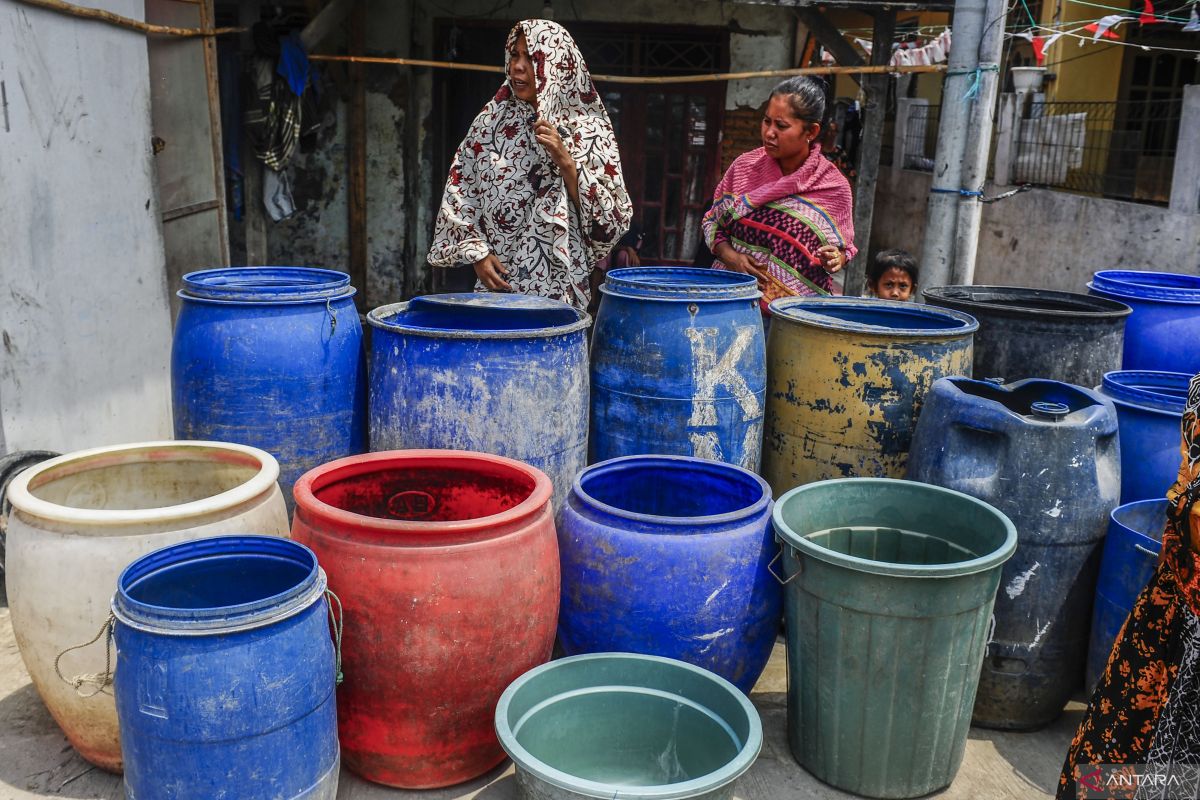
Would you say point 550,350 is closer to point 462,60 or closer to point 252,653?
point 252,653

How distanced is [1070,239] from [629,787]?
27.5ft

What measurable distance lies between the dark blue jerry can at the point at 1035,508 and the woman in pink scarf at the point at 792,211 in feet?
3.88

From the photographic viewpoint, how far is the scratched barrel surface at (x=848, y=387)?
3408 mm

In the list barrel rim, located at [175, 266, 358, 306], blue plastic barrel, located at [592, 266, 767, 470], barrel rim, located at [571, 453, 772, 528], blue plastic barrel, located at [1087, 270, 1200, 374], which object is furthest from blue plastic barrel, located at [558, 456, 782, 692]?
blue plastic barrel, located at [1087, 270, 1200, 374]

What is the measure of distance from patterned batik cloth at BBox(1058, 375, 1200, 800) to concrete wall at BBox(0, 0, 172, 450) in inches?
143

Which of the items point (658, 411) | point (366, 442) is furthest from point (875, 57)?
point (366, 442)

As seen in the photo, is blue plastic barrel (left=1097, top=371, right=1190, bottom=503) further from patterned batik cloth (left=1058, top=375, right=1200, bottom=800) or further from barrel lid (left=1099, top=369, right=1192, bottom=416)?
patterned batik cloth (left=1058, top=375, right=1200, bottom=800)

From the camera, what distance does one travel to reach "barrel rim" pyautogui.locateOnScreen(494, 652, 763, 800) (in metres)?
2.13

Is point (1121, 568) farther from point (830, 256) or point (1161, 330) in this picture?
point (830, 256)

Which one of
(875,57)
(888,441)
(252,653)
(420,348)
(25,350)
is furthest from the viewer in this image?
(875,57)

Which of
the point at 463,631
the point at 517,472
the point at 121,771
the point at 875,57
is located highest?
the point at 875,57

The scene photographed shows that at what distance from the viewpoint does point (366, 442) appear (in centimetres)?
365

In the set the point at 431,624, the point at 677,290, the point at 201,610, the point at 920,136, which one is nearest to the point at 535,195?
the point at 677,290

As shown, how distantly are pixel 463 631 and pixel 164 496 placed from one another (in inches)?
47.6
